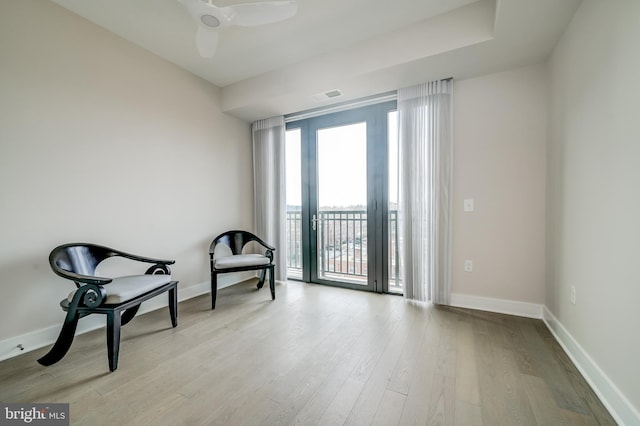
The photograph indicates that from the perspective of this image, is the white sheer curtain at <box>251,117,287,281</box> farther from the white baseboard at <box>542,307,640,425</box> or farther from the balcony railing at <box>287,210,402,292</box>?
the white baseboard at <box>542,307,640,425</box>

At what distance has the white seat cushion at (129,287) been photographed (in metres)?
1.71

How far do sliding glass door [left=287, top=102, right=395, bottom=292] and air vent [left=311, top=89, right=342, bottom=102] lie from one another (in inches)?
14.7

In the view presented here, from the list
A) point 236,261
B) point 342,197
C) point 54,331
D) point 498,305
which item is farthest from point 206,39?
point 498,305

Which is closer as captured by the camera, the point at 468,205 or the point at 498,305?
the point at 498,305

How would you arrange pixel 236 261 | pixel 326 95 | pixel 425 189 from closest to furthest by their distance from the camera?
pixel 425 189 < pixel 236 261 < pixel 326 95

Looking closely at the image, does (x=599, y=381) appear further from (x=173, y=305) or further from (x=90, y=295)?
(x=90, y=295)

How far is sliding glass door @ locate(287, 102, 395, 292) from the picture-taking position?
311cm

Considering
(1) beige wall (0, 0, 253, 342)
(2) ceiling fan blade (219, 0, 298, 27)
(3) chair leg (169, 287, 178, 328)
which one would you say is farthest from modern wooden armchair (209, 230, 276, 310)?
(2) ceiling fan blade (219, 0, 298, 27)

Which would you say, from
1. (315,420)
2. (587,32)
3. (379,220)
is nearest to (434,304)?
(379,220)

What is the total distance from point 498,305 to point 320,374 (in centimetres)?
203

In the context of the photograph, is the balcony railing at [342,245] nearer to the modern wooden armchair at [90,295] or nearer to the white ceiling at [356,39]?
the white ceiling at [356,39]

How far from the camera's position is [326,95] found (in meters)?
2.95

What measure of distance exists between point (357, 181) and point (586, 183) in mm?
2108

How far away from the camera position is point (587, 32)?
5.22 ft
